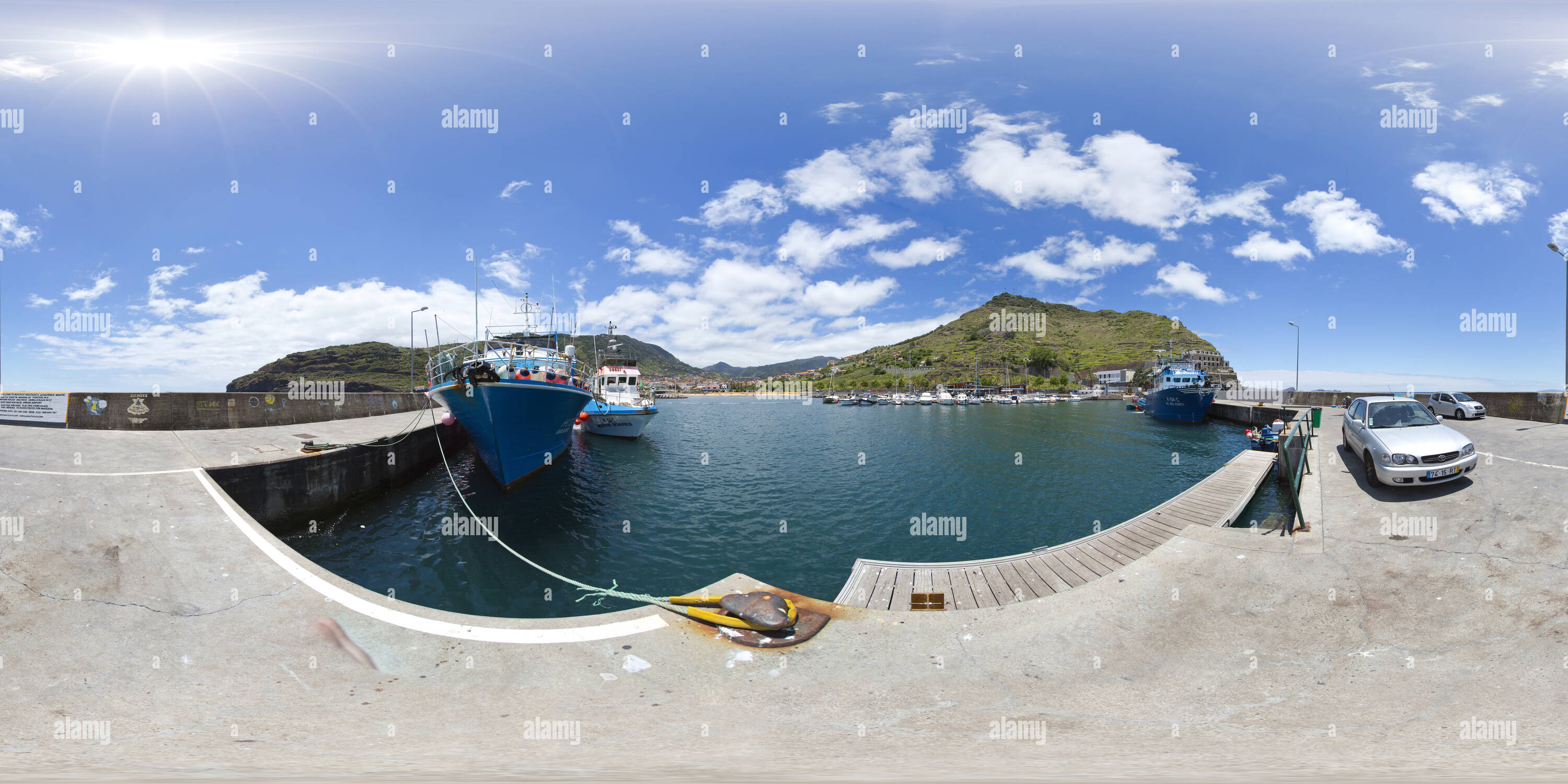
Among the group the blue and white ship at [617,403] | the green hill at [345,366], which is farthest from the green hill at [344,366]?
the blue and white ship at [617,403]

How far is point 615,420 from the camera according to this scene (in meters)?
36.5

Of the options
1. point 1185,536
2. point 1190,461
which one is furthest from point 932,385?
point 1185,536

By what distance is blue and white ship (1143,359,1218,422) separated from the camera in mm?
47781

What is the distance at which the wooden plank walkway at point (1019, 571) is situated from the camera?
26.1ft

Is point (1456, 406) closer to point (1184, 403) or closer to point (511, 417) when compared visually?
point (511, 417)

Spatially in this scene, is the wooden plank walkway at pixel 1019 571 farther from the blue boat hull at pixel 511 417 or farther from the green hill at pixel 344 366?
the green hill at pixel 344 366

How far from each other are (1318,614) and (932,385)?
144m

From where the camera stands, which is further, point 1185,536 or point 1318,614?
point 1185,536

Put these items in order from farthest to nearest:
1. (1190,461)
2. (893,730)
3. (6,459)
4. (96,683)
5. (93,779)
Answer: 1. (1190,461)
2. (6,459)
3. (96,683)
4. (893,730)
5. (93,779)

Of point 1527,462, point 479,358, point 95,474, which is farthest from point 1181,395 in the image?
point 95,474

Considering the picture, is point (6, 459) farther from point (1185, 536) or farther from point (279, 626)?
point (1185, 536)

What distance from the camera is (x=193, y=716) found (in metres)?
3.93

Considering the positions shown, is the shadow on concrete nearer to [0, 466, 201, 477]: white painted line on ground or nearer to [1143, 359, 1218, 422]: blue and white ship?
[0, 466, 201, 477]: white painted line on ground

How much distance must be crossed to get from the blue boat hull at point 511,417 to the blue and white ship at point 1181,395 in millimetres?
55633
